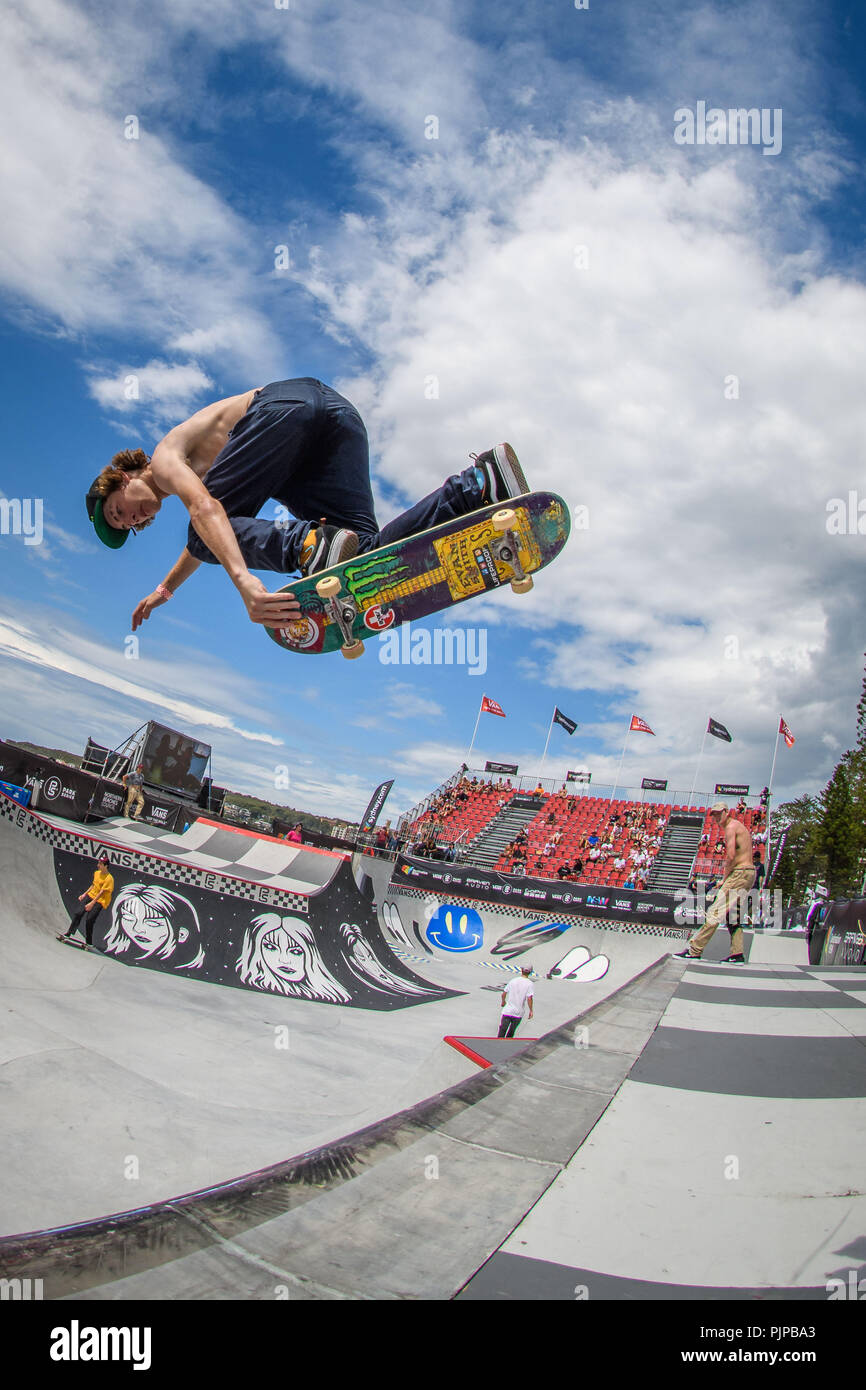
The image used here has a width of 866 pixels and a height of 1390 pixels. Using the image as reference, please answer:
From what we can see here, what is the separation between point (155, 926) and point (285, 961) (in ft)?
7.33

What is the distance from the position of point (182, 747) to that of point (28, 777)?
7.34m

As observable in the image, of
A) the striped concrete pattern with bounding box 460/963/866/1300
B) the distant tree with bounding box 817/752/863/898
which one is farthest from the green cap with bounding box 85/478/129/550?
the distant tree with bounding box 817/752/863/898

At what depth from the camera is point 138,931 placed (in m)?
10.8

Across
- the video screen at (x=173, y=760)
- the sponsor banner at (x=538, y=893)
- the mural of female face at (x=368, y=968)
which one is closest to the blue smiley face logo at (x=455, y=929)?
the sponsor banner at (x=538, y=893)

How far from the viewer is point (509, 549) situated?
327cm

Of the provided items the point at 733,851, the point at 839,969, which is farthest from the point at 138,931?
the point at 839,969

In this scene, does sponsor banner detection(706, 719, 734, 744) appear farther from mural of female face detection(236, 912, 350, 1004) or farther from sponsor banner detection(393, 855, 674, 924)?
mural of female face detection(236, 912, 350, 1004)

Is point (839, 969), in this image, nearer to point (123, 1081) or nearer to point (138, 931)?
point (123, 1081)

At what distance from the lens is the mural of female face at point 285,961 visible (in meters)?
10.8

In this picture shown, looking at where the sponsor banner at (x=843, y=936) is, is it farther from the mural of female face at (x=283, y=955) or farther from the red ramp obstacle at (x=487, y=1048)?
the red ramp obstacle at (x=487, y=1048)

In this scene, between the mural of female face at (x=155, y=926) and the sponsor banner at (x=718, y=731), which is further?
the sponsor banner at (x=718, y=731)

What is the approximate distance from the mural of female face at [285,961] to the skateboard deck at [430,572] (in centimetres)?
906

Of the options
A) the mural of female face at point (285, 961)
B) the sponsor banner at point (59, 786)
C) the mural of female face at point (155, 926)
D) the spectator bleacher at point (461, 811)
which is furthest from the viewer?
the spectator bleacher at point (461, 811)

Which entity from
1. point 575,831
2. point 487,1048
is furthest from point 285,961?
point 575,831
